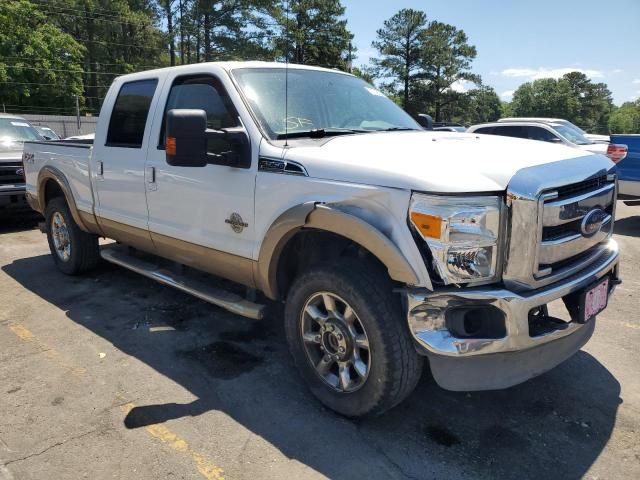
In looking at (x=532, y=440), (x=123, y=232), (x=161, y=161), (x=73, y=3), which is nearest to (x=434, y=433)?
(x=532, y=440)

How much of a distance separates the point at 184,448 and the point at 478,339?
1655 millimetres

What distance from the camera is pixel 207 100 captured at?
3.79 meters

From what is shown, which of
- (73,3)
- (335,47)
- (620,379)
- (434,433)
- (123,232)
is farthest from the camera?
(73,3)

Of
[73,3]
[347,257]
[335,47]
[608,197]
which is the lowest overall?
Answer: [347,257]

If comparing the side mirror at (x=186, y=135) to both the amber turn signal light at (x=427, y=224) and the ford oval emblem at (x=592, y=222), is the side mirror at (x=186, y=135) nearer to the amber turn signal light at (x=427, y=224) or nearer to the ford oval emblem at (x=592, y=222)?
the amber turn signal light at (x=427, y=224)

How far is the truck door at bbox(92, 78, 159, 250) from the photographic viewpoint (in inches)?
171

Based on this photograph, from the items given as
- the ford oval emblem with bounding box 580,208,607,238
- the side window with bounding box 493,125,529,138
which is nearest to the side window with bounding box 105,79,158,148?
the ford oval emblem with bounding box 580,208,607,238

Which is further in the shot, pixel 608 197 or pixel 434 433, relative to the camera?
pixel 608 197

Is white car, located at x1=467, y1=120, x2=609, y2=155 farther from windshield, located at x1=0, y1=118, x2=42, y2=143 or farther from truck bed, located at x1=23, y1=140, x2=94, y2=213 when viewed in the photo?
windshield, located at x1=0, y1=118, x2=42, y2=143

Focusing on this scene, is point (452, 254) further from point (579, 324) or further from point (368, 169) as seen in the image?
point (579, 324)

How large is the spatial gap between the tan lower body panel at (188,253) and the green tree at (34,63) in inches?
1580

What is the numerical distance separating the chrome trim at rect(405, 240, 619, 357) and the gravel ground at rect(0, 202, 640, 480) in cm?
63

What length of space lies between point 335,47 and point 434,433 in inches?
835

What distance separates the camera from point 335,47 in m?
22.0
